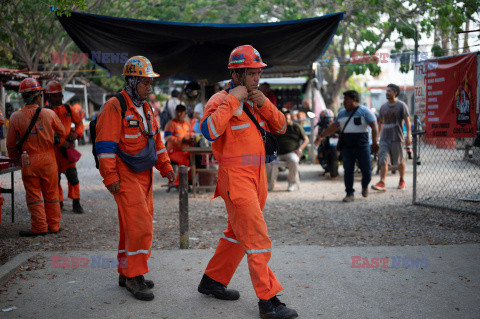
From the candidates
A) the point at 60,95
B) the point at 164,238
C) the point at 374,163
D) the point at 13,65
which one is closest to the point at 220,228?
the point at 164,238

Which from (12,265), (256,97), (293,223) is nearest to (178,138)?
(293,223)

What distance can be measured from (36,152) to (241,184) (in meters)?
4.06

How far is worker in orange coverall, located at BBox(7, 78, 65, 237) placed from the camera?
6914 mm

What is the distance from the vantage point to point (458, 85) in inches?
301

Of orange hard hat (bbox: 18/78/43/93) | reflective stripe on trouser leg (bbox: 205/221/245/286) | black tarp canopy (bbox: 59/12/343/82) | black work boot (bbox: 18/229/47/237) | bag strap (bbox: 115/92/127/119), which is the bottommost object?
black work boot (bbox: 18/229/47/237)

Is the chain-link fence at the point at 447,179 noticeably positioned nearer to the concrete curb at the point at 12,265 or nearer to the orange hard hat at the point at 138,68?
the orange hard hat at the point at 138,68

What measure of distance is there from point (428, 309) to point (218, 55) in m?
6.88

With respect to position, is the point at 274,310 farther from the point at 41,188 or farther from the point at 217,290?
the point at 41,188

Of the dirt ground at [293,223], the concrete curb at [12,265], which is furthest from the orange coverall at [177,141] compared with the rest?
the concrete curb at [12,265]

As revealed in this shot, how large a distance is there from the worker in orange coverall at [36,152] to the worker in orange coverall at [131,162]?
9.46 feet

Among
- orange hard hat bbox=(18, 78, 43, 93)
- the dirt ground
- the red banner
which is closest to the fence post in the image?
the dirt ground

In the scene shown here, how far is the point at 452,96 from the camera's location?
7.76 meters

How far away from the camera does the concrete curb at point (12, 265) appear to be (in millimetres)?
4941

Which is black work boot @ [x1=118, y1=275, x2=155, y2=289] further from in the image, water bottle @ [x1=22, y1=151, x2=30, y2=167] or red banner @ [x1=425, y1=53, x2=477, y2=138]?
red banner @ [x1=425, y1=53, x2=477, y2=138]
